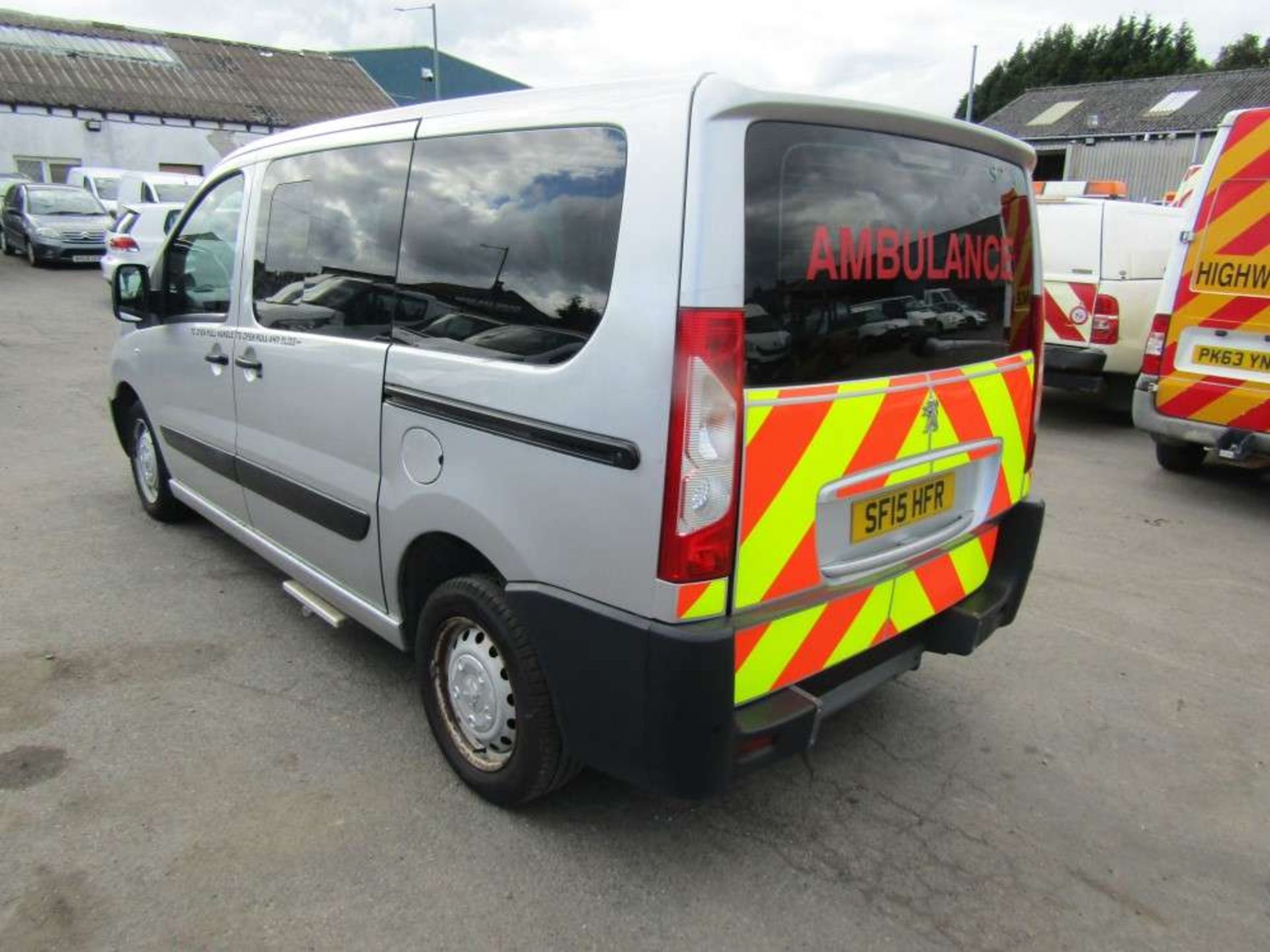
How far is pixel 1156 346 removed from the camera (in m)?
5.93

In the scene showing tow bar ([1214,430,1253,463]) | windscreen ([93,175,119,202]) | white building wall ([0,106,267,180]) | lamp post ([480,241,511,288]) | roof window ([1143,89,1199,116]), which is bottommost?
tow bar ([1214,430,1253,463])

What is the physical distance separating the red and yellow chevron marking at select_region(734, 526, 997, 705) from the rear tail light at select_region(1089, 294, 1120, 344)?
A: 18.0 feet

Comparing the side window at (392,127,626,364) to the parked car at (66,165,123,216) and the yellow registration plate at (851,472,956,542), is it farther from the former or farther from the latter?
the parked car at (66,165,123,216)

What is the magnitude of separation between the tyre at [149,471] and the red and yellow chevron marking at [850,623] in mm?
3664

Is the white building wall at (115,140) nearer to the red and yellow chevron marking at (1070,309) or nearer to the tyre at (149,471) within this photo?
the tyre at (149,471)

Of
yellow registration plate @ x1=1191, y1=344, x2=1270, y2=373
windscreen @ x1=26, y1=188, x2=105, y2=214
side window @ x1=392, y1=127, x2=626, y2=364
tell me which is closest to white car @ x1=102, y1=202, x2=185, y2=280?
windscreen @ x1=26, y1=188, x2=105, y2=214

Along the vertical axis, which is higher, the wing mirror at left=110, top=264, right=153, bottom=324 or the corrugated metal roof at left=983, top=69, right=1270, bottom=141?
the corrugated metal roof at left=983, top=69, right=1270, bottom=141

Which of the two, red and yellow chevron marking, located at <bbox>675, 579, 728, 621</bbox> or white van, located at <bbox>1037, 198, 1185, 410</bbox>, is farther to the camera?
white van, located at <bbox>1037, 198, 1185, 410</bbox>

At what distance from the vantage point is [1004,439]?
Answer: 2.86m

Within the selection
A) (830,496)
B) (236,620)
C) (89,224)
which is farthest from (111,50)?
(830,496)

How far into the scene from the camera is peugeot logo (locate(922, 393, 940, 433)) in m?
2.47

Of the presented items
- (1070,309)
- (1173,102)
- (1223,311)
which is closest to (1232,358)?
(1223,311)

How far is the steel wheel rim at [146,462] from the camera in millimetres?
4775

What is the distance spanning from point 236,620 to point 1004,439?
10.3 ft
